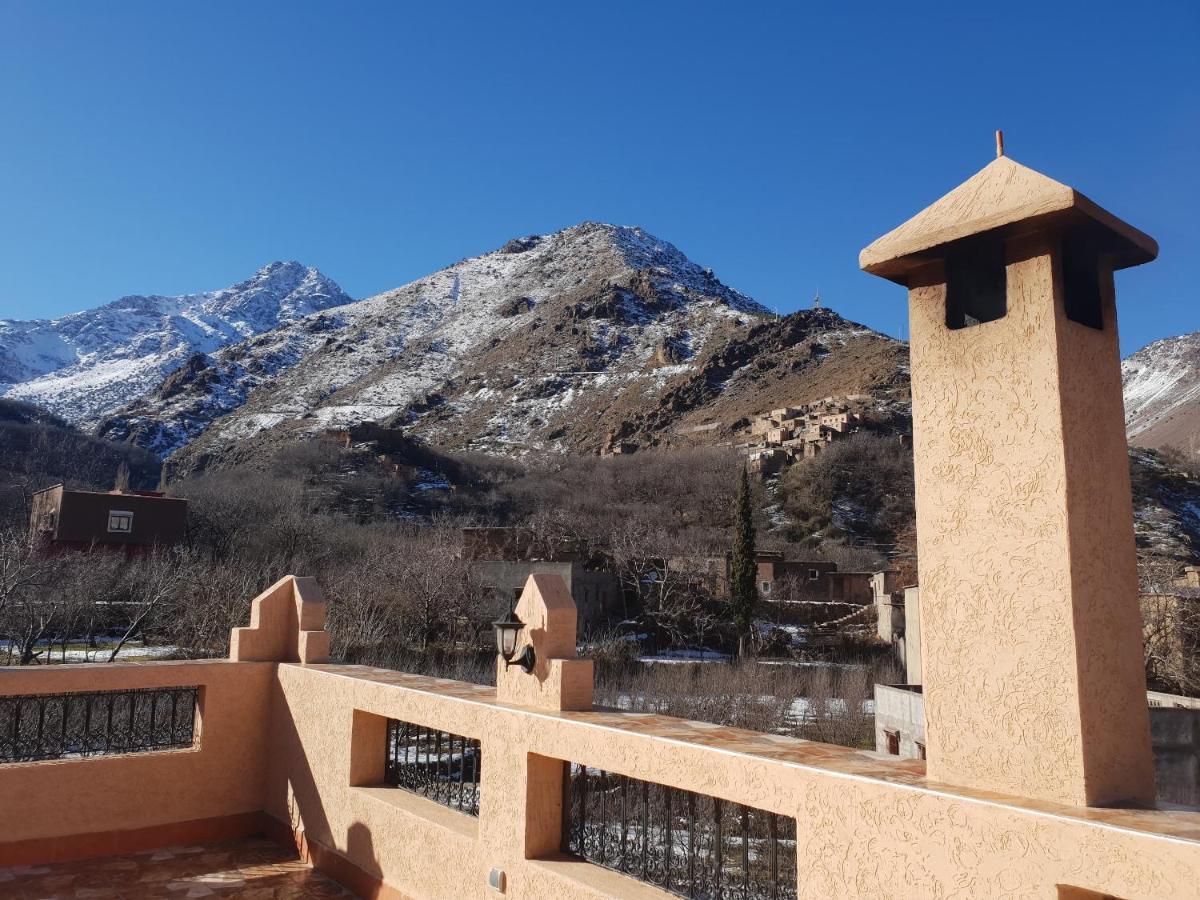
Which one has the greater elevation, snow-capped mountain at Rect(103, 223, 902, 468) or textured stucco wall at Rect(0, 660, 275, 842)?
snow-capped mountain at Rect(103, 223, 902, 468)

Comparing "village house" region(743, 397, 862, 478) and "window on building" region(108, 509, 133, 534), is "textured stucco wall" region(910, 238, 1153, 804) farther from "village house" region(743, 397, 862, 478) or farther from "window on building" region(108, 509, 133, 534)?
"village house" region(743, 397, 862, 478)

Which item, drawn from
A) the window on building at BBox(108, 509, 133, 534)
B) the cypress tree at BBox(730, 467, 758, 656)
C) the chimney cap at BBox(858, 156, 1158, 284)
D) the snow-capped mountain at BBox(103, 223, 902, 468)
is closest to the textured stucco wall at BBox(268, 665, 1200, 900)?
the chimney cap at BBox(858, 156, 1158, 284)

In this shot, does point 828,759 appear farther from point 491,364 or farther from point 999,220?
point 491,364

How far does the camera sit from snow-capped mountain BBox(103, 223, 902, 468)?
8081 centimetres

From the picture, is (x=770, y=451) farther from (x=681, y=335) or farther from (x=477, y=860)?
(x=477, y=860)

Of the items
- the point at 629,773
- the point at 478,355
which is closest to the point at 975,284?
the point at 629,773

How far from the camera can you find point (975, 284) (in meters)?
3.11

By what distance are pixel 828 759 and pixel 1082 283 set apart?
191 centimetres

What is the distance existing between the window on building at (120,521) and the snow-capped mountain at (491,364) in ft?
139

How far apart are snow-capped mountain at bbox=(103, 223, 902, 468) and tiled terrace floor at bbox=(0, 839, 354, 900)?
68879 millimetres

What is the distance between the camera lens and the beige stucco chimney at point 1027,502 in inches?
103

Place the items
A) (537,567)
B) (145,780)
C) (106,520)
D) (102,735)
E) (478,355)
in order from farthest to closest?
(478,355), (106,520), (537,567), (102,735), (145,780)

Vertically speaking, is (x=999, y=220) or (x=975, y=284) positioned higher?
(x=999, y=220)

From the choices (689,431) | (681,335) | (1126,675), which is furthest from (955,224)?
(681,335)
